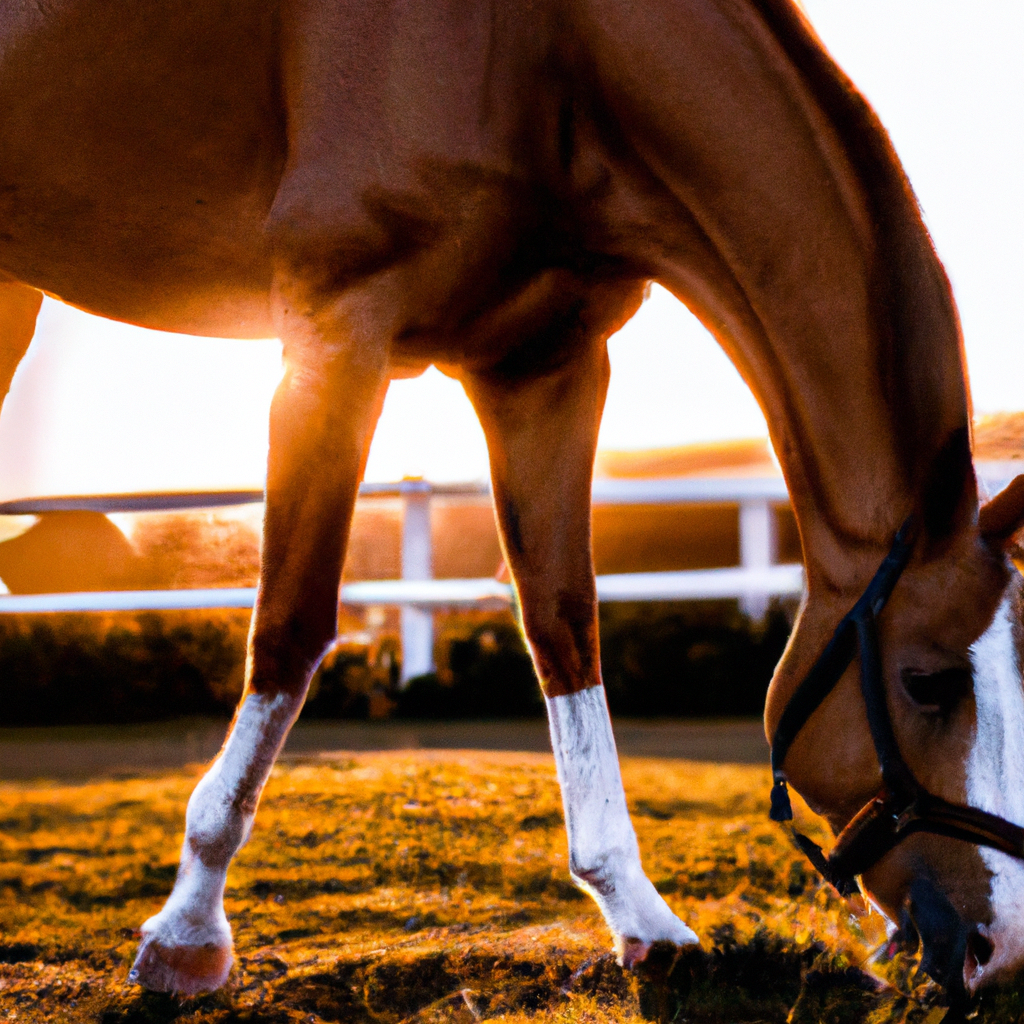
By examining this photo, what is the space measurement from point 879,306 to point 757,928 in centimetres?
107

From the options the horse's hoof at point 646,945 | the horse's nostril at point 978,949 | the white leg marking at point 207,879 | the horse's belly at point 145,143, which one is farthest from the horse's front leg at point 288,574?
the horse's nostril at point 978,949

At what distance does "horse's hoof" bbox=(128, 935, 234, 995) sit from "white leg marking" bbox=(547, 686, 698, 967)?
0.61 meters

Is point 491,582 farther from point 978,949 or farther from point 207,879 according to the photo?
point 978,949

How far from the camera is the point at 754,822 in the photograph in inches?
108

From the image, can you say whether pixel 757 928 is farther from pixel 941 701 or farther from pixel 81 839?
pixel 81 839

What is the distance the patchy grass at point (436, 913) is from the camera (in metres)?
1.42

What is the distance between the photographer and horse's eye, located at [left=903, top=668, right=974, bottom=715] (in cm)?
128

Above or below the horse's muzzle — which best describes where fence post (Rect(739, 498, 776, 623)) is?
above

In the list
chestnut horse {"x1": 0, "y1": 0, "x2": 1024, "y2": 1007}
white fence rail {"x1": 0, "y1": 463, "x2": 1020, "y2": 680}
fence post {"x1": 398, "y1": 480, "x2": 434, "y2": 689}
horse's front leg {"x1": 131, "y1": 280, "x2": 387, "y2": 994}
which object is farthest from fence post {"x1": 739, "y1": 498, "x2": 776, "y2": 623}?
horse's front leg {"x1": 131, "y1": 280, "x2": 387, "y2": 994}

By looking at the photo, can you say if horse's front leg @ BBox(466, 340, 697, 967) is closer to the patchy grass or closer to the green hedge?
the patchy grass

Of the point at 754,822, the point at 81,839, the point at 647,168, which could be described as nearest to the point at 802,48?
the point at 647,168

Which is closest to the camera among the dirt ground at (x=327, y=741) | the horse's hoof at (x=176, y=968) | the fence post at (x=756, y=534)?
the horse's hoof at (x=176, y=968)

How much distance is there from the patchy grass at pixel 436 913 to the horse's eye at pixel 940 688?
370mm

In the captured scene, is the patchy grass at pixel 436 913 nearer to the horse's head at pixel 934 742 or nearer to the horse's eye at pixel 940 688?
the horse's head at pixel 934 742
